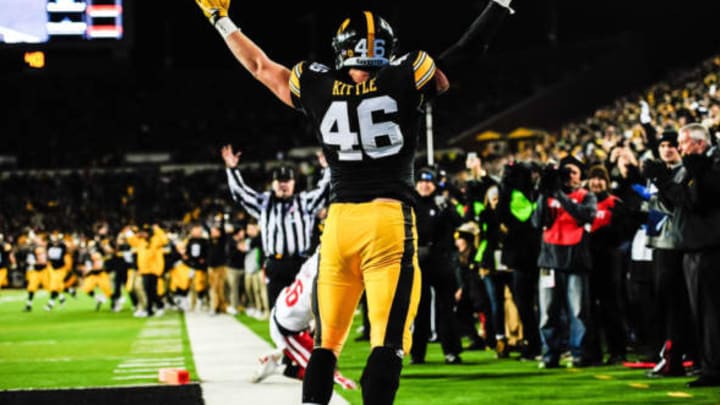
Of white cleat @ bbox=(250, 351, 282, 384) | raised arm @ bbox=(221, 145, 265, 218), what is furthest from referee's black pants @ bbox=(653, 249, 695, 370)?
raised arm @ bbox=(221, 145, 265, 218)

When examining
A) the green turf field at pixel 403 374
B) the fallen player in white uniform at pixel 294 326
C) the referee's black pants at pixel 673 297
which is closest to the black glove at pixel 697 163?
the referee's black pants at pixel 673 297

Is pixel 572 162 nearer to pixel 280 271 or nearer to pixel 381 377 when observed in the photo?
pixel 280 271

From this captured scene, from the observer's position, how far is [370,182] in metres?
4.82

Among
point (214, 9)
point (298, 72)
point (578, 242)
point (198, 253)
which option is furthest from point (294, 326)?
point (198, 253)

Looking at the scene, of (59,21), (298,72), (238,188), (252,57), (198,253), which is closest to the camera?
(298,72)

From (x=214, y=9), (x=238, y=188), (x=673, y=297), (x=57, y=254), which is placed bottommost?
(x=673, y=297)

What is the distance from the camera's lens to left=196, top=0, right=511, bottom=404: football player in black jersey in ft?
15.5

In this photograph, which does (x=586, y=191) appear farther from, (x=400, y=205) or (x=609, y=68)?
(x=609, y=68)

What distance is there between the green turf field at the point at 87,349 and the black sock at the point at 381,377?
4.77 meters

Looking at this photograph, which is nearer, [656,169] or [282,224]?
[656,169]

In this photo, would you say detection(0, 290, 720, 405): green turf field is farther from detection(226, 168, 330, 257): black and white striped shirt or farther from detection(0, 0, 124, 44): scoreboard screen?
detection(0, 0, 124, 44): scoreboard screen

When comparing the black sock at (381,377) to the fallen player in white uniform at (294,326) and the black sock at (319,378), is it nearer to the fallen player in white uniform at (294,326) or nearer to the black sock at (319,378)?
the black sock at (319,378)

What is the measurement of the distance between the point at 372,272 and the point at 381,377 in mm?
460

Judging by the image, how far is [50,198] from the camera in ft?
153
